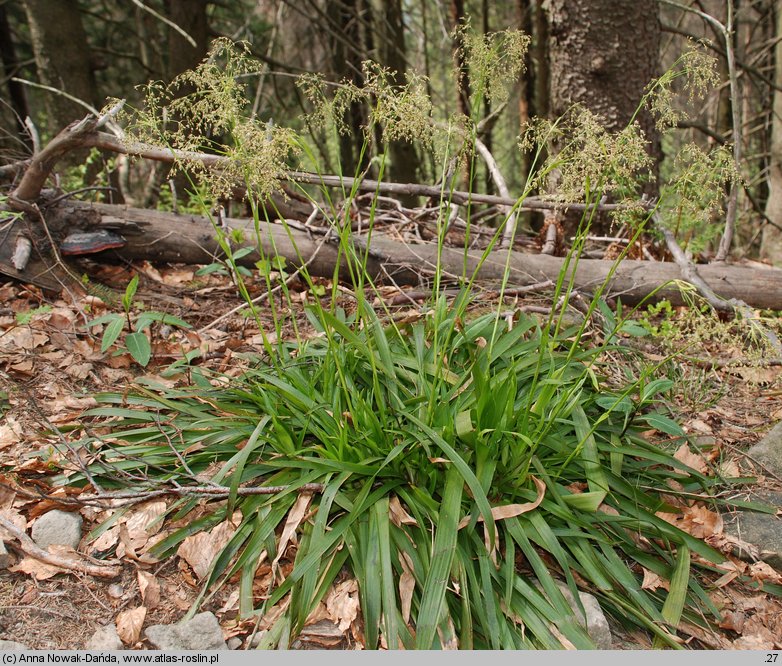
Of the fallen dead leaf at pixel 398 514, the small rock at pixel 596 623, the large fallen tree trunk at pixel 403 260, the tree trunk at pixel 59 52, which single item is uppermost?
the tree trunk at pixel 59 52

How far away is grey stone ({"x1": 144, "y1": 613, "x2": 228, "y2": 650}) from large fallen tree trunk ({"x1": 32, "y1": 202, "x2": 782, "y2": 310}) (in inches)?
90.5

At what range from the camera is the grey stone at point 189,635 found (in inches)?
72.7

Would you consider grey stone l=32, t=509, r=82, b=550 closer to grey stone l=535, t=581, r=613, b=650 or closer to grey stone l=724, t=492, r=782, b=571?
grey stone l=535, t=581, r=613, b=650

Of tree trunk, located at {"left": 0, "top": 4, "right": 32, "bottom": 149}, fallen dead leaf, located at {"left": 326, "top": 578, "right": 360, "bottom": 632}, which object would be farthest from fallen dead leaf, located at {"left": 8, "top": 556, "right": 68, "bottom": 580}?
tree trunk, located at {"left": 0, "top": 4, "right": 32, "bottom": 149}

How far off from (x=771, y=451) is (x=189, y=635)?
2377 mm

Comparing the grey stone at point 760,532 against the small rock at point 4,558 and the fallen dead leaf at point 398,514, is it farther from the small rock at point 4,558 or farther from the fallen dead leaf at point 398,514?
the small rock at point 4,558

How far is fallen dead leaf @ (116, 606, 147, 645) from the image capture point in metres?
1.86

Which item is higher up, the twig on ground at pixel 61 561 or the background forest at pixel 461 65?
the background forest at pixel 461 65

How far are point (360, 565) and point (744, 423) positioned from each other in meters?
2.03

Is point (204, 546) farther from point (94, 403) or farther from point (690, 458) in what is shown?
point (690, 458)

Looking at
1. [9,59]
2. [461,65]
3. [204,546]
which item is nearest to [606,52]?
[461,65]

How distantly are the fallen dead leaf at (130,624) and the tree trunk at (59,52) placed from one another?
5182 millimetres

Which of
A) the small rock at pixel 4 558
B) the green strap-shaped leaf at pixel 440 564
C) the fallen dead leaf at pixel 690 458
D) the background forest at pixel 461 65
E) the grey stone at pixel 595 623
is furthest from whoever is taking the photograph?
the background forest at pixel 461 65

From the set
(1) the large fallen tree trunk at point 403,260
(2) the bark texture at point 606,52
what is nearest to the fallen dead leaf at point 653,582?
(1) the large fallen tree trunk at point 403,260
